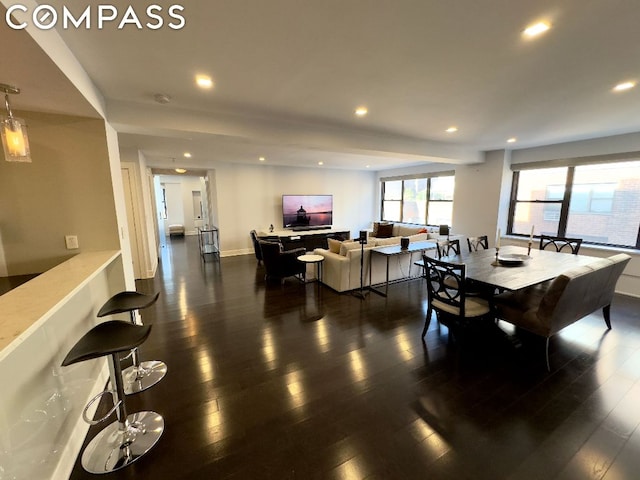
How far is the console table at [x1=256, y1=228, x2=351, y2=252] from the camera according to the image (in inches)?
280

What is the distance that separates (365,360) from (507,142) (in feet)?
15.6

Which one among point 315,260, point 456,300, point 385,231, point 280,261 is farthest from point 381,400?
point 385,231

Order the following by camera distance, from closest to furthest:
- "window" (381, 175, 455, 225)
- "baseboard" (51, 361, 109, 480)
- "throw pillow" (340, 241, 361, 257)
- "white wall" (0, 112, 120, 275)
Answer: "baseboard" (51, 361, 109, 480)
"white wall" (0, 112, 120, 275)
"throw pillow" (340, 241, 361, 257)
"window" (381, 175, 455, 225)

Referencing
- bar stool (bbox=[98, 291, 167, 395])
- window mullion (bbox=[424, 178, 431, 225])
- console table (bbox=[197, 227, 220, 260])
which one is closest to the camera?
bar stool (bbox=[98, 291, 167, 395])

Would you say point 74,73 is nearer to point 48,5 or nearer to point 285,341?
point 48,5

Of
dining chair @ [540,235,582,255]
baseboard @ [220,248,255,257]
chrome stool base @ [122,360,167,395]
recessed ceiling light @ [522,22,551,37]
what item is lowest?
chrome stool base @ [122,360,167,395]

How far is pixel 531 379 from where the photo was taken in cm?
231

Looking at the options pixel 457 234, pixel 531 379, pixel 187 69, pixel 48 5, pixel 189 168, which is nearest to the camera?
pixel 48 5

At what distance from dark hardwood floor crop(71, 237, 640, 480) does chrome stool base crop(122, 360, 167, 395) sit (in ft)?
0.26

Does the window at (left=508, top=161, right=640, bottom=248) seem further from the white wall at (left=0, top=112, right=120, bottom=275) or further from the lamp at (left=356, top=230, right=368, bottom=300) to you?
the white wall at (left=0, top=112, right=120, bottom=275)

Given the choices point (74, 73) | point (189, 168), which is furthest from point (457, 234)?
point (189, 168)

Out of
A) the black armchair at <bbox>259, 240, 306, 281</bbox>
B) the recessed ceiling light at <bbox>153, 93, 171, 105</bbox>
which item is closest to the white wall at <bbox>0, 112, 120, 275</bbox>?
the recessed ceiling light at <bbox>153, 93, 171, 105</bbox>

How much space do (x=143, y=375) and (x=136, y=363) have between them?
140mm

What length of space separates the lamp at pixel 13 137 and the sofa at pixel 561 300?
13.4 ft
